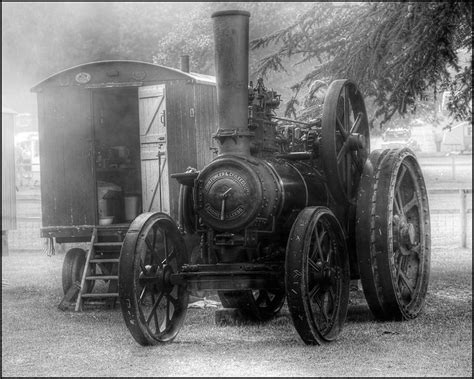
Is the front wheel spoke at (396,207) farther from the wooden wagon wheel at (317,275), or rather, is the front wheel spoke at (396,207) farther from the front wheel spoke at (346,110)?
the wooden wagon wheel at (317,275)

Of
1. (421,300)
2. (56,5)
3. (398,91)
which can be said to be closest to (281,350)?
(421,300)

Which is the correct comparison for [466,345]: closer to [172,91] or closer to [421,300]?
[421,300]

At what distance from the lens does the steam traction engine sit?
6.96 m

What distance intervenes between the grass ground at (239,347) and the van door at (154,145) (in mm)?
1806

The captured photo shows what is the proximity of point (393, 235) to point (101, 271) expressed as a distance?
15.3 feet

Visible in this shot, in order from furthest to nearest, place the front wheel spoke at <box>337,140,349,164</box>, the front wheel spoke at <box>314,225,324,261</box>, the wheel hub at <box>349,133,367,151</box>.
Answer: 1. the wheel hub at <box>349,133,367,151</box>
2. the front wheel spoke at <box>337,140,349,164</box>
3. the front wheel spoke at <box>314,225,324,261</box>

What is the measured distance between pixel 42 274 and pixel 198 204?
6442 mm

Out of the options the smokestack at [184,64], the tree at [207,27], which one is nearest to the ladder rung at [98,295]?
the smokestack at [184,64]

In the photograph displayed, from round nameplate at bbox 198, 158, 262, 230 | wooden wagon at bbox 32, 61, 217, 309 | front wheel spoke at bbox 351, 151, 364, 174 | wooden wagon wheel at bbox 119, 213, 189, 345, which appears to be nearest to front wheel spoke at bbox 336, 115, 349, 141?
front wheel spoke at bbox 351, 151, 364, 174

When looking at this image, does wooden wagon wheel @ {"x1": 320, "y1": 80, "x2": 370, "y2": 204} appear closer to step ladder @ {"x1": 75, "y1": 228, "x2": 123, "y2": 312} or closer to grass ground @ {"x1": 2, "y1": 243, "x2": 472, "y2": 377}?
grass ground @ {"x1": 2, "y1": 243, "x2": 472, "y2": 377}

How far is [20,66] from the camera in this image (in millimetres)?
29766

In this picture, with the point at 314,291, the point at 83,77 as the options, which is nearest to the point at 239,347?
the point at 314,291

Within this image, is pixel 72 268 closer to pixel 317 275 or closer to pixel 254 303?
pixel 254 303

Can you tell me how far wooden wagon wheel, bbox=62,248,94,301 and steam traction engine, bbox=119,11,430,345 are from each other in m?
2.98
